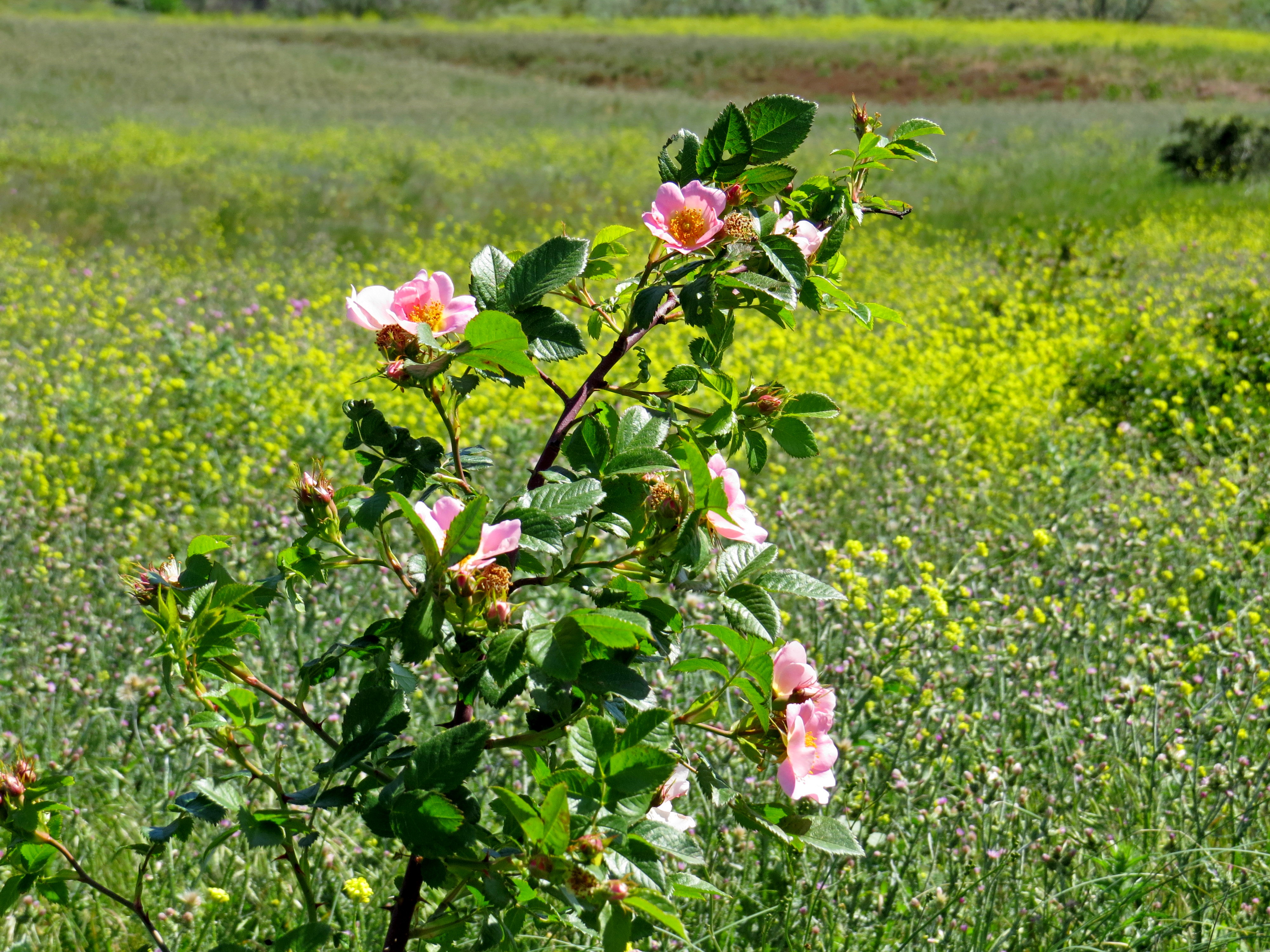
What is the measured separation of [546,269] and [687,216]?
16 centimetres

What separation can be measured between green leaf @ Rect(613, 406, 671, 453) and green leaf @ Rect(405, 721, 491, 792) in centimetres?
30

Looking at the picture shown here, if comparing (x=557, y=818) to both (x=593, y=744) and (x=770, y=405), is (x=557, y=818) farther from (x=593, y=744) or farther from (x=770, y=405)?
(x=770, y=405)

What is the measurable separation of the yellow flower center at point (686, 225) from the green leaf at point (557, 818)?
22.4 inches

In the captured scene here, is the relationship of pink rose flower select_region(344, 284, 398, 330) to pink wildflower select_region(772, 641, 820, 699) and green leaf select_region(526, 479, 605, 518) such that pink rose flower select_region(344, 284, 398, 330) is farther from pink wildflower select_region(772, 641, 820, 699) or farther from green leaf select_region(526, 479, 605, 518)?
A: pink wildflower select_region(772, 641, 820, 699)

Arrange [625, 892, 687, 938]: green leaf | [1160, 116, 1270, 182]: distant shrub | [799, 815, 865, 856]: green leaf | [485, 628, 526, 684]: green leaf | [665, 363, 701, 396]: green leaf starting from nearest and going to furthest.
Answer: [625, 892, 687, 938]: green leaf
[485, 628, 526, 684]: green leaf
[799, 815, 865, 856]: green leaf
[665, 363, 701, 396]: green leaf
[1160, 116, 1270, 182]: distant shrub

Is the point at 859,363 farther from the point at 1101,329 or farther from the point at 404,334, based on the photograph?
the point at 404,334

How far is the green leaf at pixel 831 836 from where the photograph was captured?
95 cm

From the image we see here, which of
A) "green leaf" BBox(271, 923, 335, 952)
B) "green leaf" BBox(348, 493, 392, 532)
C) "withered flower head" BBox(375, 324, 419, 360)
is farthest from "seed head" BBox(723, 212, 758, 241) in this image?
"green leaf" BBox(271, 923, 335, 952)

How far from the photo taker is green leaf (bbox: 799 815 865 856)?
3.13 feet

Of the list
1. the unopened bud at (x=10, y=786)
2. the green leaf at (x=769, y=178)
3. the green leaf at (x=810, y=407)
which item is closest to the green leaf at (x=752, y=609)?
the green leaf at (x=810, y=407)

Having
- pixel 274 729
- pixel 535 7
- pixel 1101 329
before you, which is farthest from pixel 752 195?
pixel 535 7

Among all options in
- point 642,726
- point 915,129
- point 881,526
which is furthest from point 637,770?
point 881,526

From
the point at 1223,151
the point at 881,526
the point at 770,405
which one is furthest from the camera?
the point at 1223,151

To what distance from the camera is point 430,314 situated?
1.01 m
